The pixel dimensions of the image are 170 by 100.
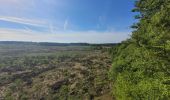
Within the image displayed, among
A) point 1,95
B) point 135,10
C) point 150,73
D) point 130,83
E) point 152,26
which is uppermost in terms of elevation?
point 135,10

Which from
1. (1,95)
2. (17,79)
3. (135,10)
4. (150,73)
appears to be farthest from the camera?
(17,79)

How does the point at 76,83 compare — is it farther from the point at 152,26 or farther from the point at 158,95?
the point at 158,95

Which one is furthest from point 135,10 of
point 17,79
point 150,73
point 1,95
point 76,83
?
point 17,79

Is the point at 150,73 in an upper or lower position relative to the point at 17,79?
upper

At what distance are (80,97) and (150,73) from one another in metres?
26.4

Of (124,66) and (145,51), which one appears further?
(124,66)

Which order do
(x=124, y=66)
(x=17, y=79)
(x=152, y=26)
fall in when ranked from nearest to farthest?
1. (x=152, y=26)
2. (x=124, y=66)
3. (x=17, y=79)

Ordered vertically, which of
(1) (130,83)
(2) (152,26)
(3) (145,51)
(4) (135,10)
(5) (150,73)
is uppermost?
(4) (135,10)

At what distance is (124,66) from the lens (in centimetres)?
2730

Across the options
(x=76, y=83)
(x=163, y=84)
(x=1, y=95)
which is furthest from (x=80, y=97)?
(x=163, y=84)

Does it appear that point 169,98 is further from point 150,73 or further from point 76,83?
point 76,83

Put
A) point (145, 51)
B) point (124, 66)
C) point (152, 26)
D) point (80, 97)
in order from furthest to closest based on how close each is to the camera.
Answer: point (80, 97)
point (124, 66)
point (152, 26)
point (145, 51)

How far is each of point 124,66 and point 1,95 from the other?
102 feet

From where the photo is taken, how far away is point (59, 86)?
170ft
